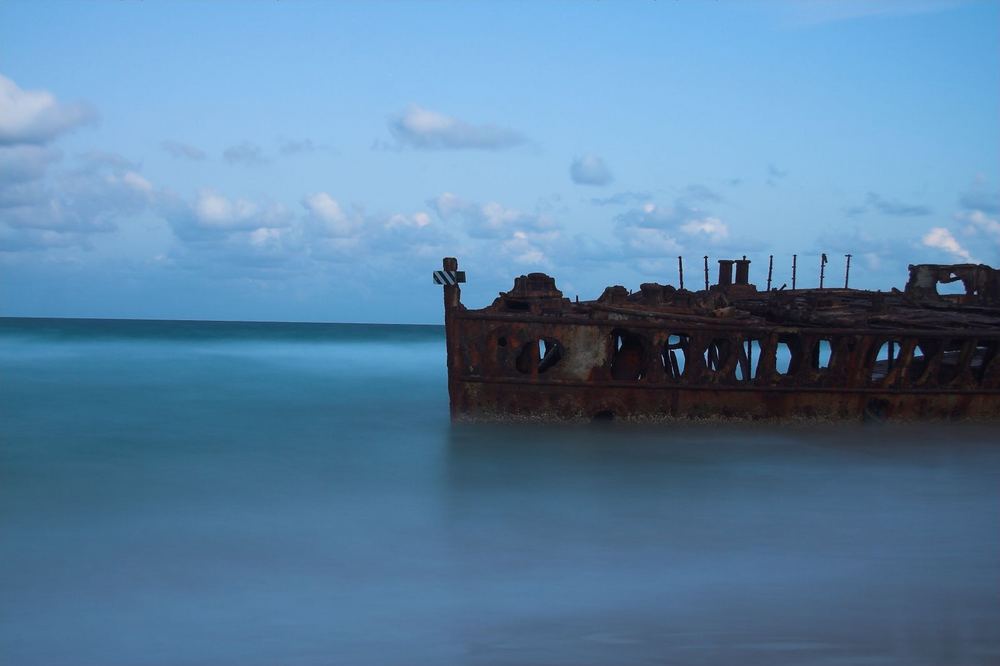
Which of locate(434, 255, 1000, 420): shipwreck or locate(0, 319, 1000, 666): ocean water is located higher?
locate(434, 255, 1000, 420): shipwreck

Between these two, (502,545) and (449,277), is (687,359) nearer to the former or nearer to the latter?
(449,277)

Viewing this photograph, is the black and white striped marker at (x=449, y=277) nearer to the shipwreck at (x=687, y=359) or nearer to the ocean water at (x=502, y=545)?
the shipwreck at (x=687, y=359)

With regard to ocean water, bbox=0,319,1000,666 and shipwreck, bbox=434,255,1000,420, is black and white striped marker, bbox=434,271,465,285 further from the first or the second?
ocean water, bbox=0,319,1000,666

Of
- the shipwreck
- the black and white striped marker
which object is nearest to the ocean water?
the shipwreck

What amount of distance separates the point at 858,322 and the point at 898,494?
478 centimetres

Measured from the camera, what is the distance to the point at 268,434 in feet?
54.3

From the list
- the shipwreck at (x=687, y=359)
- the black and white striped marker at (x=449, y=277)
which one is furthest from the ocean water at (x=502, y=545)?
the black and white striped marker at (x=449, y=277)

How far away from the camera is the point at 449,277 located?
1447cm

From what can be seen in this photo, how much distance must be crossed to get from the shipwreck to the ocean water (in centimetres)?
43

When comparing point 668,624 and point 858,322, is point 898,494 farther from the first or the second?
point 668,624

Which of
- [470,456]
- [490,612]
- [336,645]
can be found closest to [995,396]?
[470,456]

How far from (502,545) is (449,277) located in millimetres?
6508

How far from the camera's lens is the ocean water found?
611 centimetres

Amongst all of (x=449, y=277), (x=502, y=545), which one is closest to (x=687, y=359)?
(x=449, y=277)
